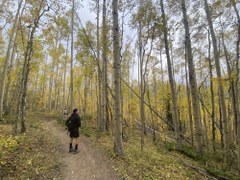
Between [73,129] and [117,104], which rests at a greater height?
[117,104]

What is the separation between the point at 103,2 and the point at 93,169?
33.6 feet

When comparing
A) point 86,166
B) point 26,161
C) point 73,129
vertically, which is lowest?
point 86,166

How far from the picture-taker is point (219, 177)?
6.59 m

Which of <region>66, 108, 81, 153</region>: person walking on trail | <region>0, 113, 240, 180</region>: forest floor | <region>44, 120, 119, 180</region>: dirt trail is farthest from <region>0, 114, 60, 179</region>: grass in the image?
<region>66, 108, 81, 153</region>: person walking on trail

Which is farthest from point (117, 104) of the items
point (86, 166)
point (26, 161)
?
point (26, 161)

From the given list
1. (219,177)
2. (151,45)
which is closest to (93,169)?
(219,177)

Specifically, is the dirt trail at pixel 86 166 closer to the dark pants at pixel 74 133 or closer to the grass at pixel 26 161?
the grass at pixel 26 161

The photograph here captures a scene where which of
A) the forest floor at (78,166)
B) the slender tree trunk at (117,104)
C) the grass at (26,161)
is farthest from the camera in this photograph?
the slender tree trunk at (117,104)

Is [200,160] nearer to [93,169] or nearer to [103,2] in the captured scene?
[93,169]

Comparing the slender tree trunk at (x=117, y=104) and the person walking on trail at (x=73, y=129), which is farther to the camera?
the person walking on trail at (x=73, y=129)

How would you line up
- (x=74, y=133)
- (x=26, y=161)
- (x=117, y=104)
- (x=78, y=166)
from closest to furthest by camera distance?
1. (x=26, y=161)
2. (x=78, y=166)
3. (x=117, y=104)
4. (x=74, y=133)

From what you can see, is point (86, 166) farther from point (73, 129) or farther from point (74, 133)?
point (73, 129)

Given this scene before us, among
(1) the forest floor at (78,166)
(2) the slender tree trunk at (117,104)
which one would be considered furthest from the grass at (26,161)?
(2) the slender tree trunk at (117,104)

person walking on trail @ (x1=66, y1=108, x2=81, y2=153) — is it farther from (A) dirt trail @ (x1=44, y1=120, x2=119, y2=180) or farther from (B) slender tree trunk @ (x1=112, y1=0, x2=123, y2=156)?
(B) slender tree trunk @ (x1=112, y1=0, x2=123, y2=156)
